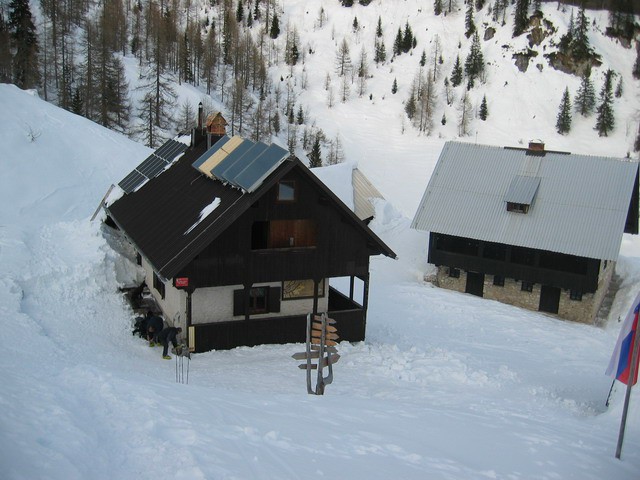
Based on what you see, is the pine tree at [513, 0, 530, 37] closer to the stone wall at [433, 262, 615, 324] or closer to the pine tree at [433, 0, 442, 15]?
the pine tree at [433, 0, 442, 15]

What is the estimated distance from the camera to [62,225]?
23531 millimetres

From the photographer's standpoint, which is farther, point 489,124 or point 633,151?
point 489,124

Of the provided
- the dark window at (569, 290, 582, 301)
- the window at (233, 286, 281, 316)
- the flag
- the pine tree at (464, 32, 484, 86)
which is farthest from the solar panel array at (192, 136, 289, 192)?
the pine tree at (464, 32, 484, 86)

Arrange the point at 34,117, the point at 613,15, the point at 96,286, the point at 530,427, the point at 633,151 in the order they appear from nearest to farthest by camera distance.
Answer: the point at 530,427, the point at 96,286, the point at 34,117, the point at 633,151, the point at 613,15

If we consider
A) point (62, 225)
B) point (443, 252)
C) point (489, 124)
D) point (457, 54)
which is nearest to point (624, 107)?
point (489, 124)

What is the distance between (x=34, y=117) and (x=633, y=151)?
6280 centimetres

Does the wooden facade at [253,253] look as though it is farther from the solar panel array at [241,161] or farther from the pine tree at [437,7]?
the pine tree at [437,7]

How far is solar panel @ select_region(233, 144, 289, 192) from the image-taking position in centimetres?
1875

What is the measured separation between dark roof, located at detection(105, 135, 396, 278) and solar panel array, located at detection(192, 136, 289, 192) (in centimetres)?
24

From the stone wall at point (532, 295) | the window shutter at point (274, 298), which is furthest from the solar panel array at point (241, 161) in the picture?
the stone wall at point (532, 295)

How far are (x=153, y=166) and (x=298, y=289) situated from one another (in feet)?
30.3

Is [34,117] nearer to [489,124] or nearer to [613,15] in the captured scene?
[489,124]

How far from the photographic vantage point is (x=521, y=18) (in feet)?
278

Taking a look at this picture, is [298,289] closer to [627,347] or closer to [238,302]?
[238,302]
